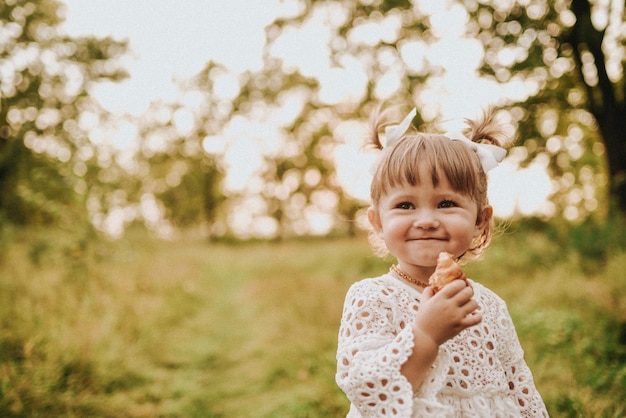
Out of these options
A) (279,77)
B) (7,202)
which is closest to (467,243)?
(7,202)

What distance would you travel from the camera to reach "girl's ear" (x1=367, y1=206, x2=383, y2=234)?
1.96 meters

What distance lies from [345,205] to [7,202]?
24.2m

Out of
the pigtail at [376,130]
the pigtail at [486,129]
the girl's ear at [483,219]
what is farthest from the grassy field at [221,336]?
the pigtail at [376,130]

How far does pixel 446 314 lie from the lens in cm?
153

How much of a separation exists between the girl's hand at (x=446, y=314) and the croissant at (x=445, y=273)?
0.03 metres

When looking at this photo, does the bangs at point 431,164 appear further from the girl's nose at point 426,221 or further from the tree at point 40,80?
the tree at point 40,80

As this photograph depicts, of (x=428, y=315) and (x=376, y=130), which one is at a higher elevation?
(x=376, y=130)

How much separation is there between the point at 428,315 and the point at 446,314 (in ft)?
0.19

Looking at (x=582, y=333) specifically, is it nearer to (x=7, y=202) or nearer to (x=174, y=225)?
(x=7, y=202)

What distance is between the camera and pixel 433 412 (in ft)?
5.22

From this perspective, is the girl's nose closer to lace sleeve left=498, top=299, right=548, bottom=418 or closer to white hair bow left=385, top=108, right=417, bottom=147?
white hair bow left=385, top=108, right=417, bottom=147

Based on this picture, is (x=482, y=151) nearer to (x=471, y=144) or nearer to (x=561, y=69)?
(x=471, y=144)

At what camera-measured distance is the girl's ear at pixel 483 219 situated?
1996 millimetres

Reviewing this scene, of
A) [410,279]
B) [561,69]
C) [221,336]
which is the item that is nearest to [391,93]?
[561,69]
